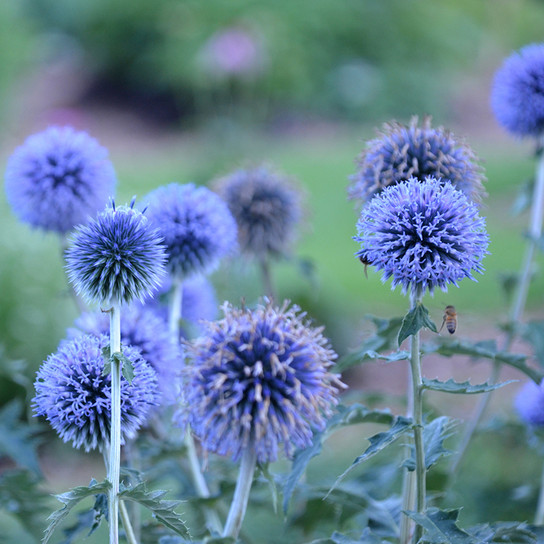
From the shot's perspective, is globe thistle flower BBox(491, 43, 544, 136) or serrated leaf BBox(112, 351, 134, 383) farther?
globe thistle flower BBox(491, 43, 544, 136)

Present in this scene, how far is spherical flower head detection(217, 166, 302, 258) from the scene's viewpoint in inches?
122

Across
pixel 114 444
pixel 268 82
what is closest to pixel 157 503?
pixel 114 444

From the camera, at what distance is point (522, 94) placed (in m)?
2.56

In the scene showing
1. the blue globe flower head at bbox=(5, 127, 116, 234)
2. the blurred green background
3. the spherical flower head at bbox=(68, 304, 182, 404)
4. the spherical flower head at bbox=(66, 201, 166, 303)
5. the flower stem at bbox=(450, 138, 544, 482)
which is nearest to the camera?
the spherical flower head at bbox=(66, 201, 166, 303)

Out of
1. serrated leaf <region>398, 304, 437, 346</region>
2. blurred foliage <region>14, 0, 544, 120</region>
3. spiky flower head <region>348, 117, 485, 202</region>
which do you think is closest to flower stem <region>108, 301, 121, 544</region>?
serrated leaf <region>398, 304, 437, 346</region>

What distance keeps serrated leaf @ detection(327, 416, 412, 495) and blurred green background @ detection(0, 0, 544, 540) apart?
26.8 feet

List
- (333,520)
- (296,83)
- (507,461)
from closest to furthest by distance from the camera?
(333,520)
(507,461)
(296,83)

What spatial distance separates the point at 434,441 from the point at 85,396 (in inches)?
31.7

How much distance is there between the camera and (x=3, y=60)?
15.3m

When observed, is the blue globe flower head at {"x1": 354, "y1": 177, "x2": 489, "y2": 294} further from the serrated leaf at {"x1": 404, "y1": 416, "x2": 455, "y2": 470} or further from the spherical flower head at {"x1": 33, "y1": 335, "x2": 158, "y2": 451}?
the spherical flower head at {"x1": 33, "y1": 335, "x2": 158, "y2": 451}

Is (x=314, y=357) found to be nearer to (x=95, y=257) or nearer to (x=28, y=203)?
(x=95, y=257)

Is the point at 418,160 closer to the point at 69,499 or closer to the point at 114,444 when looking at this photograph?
the point at 114,444

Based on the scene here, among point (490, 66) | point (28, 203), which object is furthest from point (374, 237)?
point (490, 66)

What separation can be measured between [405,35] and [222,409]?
18.9 metres
